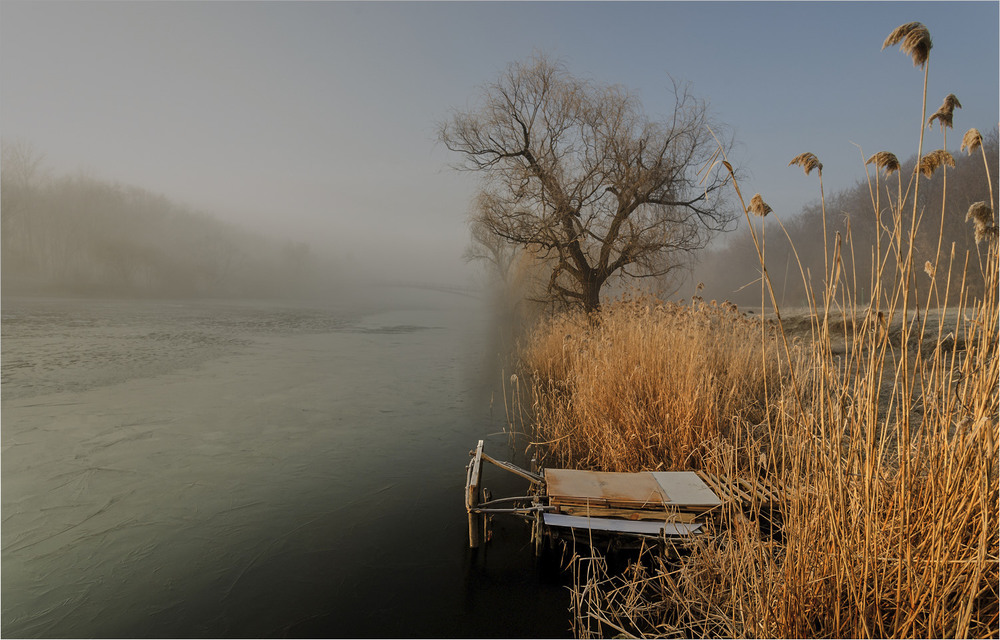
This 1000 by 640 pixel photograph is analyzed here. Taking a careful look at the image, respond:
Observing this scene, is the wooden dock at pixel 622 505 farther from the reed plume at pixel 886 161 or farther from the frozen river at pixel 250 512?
the reed plume at pixel 886 161

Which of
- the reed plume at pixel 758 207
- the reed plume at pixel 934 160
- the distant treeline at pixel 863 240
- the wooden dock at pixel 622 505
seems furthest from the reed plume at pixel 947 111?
the distant treeline at pixel 863 240

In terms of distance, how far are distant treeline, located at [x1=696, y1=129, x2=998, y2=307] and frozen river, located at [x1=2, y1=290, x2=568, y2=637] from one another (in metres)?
7.86

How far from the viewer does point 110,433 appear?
21.7 feet

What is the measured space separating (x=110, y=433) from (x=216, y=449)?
1.68 meters

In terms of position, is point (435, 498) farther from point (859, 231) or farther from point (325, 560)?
point (859, 231)

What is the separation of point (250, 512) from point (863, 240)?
31088mm

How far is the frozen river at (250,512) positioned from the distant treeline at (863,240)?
→ 7860mm

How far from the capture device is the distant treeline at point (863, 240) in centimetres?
1622

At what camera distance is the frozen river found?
3.29 m

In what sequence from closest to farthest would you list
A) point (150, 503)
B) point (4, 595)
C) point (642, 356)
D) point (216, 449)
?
1. point (4, 595)
2. point (150, 503)
3. point (642, 356)
4. point (216, 449)

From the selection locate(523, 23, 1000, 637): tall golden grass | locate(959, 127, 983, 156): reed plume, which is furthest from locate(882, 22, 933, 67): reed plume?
locate(959, 127, 983, 156): reed plume

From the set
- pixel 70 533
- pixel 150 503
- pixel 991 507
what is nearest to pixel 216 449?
pixel 150 503

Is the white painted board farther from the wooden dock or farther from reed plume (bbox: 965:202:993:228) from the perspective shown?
reed plume (bbox: 965:202:993:228)

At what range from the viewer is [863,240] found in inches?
1052
